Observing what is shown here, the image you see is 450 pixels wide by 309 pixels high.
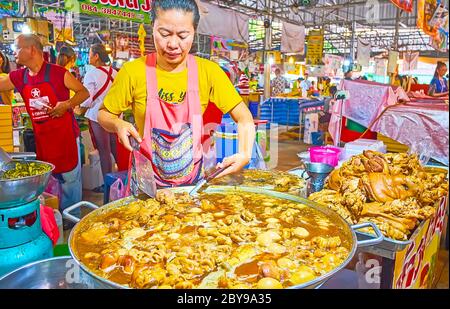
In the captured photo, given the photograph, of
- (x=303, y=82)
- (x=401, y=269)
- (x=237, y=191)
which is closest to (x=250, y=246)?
(x=237, y=191)

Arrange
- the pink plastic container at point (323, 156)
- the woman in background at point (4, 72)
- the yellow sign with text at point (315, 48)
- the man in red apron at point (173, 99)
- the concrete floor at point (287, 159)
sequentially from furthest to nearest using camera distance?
1. the yellow sign with text at point (315, 48)
2. the woman in background at point (4, 72)
3. the pink plastic container at point (323, 156)
4. the man in red apron at point (173, 99)
5. the concrete floor at point (287, 159)

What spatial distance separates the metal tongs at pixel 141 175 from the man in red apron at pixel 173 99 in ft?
0.52

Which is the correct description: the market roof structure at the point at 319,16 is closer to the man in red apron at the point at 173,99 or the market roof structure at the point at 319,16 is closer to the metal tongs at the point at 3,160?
the man in red apron at the point at 173,99

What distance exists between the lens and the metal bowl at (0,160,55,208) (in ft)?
4.69

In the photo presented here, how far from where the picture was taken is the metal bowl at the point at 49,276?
1222mm

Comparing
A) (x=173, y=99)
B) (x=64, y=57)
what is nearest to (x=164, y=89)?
(x=173, y=99)

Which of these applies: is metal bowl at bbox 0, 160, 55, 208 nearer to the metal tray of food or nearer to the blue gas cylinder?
the blue gas cylinder

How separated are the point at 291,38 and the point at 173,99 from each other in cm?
709

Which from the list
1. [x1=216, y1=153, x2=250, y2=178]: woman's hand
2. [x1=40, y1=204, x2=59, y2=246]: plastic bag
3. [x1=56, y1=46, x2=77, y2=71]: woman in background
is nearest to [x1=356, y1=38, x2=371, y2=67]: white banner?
[x1=56, y1=46, x2=77, y2=71]: woman in background

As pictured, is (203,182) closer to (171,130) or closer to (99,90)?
(171,130)

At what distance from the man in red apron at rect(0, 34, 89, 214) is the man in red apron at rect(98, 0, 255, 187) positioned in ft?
4.44

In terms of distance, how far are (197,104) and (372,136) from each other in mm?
3269

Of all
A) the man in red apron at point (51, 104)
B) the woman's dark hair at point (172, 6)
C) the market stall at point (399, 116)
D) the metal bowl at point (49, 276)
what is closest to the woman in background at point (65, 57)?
the man in red apron at point (51, 104)

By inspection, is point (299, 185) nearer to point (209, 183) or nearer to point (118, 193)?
point (209, 183)
